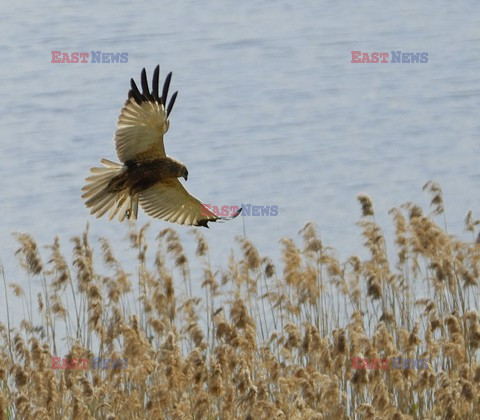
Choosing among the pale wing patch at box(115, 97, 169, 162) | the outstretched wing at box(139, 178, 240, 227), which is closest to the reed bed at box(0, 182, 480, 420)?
the outstretched wing at box(139, 178, 240, 227)

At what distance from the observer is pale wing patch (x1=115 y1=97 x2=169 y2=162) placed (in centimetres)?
696

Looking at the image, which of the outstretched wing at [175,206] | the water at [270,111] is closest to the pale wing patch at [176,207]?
the outstretched wing at [175,206]

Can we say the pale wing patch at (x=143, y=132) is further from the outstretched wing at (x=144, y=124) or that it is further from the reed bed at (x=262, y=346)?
the reed bed at (x=262, y=346)

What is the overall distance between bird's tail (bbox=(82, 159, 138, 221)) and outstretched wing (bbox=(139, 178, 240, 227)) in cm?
15

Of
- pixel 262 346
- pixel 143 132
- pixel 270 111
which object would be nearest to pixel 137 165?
pixel 143 132

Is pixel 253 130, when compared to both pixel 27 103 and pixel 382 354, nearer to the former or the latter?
pixel 27 103

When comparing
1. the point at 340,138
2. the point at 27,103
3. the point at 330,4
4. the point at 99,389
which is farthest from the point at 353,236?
the point at 330,4

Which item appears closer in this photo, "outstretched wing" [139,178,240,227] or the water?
"outstretched wing" [139,178,240,227]

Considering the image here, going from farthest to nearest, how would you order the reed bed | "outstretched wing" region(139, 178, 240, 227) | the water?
the water < "outstretched wing" region(139, 178, 240, 227) < the reed bed

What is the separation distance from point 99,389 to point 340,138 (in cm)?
810

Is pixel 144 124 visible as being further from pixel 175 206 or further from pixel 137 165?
pixel 175 206

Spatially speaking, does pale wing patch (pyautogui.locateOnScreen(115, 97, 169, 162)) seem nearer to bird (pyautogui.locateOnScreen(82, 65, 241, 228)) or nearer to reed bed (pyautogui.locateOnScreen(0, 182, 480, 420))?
bird (pyautogui.locateOnScreen(82, 65, 241, 228))

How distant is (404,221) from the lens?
26.9 ft

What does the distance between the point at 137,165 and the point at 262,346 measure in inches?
48.0
